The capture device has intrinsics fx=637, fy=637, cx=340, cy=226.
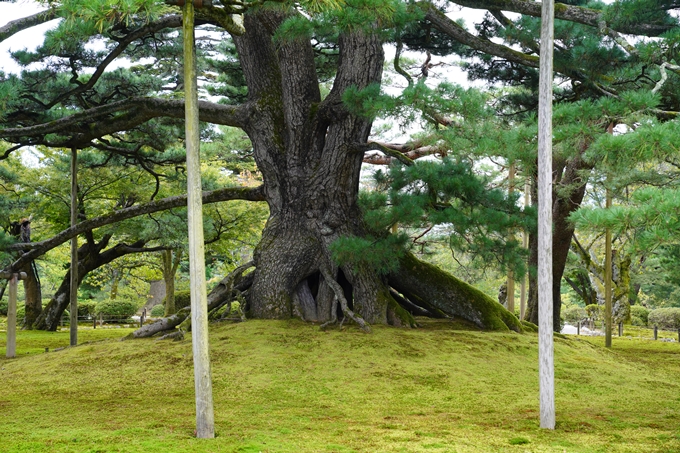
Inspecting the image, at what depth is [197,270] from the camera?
12.8 ft

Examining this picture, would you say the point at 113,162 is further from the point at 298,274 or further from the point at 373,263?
the point at 373,263

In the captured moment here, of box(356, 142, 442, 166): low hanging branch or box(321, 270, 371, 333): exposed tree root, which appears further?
box(356, 142, 442, 166): low hanging branch

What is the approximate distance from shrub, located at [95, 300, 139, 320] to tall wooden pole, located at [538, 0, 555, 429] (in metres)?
16.9

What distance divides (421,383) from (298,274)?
281 cm

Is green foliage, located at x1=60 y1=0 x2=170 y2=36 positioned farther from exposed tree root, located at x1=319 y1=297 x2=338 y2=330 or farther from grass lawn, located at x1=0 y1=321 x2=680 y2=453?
exposed tree root, located at x1=319 y1=297 x2=338 y2=330

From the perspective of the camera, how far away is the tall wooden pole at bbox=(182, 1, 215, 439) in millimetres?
3902

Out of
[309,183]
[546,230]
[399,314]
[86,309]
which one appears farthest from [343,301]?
[86,309]

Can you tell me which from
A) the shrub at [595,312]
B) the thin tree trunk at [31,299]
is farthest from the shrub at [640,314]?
the thin tree trunk at [31,299]

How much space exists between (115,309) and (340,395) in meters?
15.1

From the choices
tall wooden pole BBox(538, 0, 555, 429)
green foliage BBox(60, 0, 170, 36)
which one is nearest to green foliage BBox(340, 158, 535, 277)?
tall wooden pole BBox(538, 0, 555, 429)

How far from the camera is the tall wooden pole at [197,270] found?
3902 mm

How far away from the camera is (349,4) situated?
5344 mm

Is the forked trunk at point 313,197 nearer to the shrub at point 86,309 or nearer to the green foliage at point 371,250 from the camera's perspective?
the green foliage at point 371,250

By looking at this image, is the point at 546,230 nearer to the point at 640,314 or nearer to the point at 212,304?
the point at 212,304
